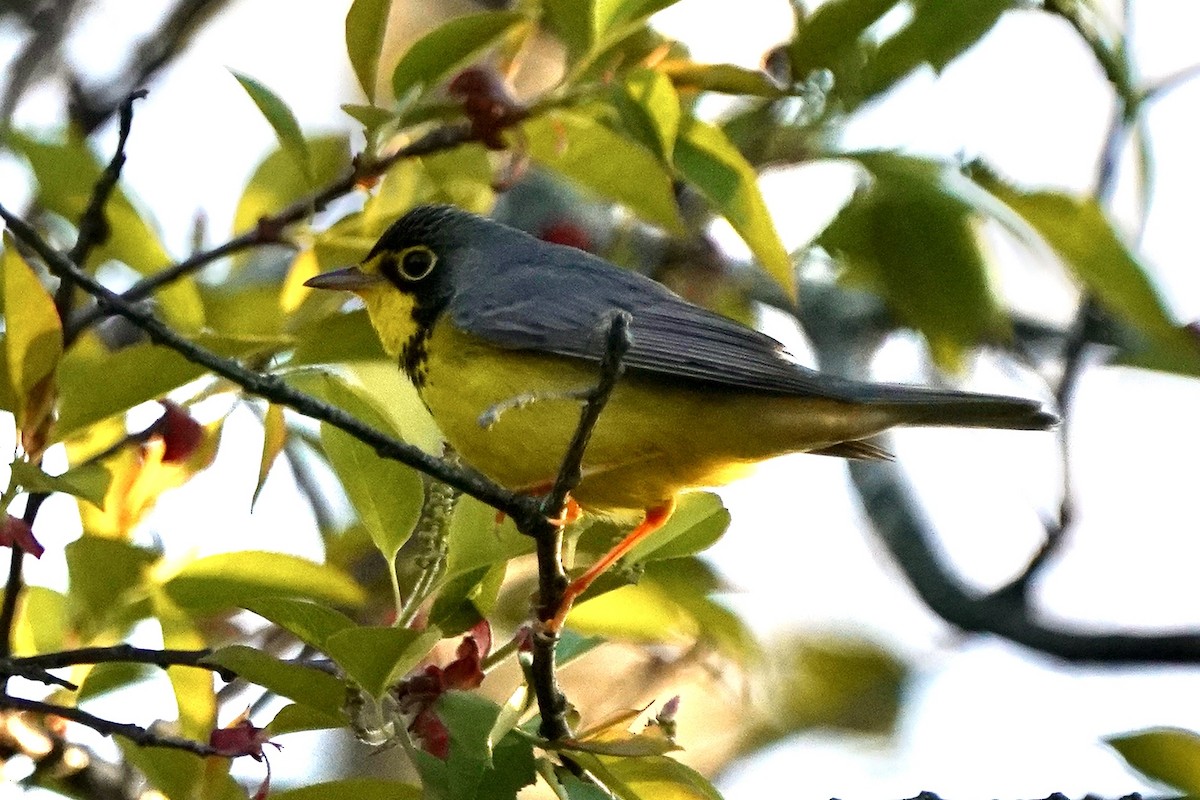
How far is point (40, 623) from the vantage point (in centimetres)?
306

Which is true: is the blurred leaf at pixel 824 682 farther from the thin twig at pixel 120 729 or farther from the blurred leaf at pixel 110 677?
the thin twig at pixel 120 729

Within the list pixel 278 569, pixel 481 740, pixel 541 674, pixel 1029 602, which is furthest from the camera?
pixel 1029 602

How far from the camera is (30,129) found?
3.43 m

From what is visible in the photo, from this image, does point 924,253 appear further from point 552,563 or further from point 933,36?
point 552,563

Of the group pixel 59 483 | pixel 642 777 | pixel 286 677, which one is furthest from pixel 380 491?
pixel 642 777

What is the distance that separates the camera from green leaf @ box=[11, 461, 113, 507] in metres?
2.44

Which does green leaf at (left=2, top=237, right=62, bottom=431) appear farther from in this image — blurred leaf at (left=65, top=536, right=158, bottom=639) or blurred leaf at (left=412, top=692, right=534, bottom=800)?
blurred leaf at (left=412, top=692, right=534, bottom=800)

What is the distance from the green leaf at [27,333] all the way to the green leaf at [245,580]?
0.44 metres

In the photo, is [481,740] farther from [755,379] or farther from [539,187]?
[539,187]

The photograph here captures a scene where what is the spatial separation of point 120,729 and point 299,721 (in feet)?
1.06

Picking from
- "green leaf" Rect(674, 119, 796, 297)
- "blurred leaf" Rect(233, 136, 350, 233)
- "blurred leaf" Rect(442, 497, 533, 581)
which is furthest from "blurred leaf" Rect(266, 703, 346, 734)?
"blurred leaf" Rect(233, 136, 350, 233)

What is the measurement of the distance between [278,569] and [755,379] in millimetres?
1344

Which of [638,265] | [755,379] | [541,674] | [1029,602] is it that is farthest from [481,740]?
[638,265]

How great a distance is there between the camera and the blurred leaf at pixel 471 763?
7.94 feet
